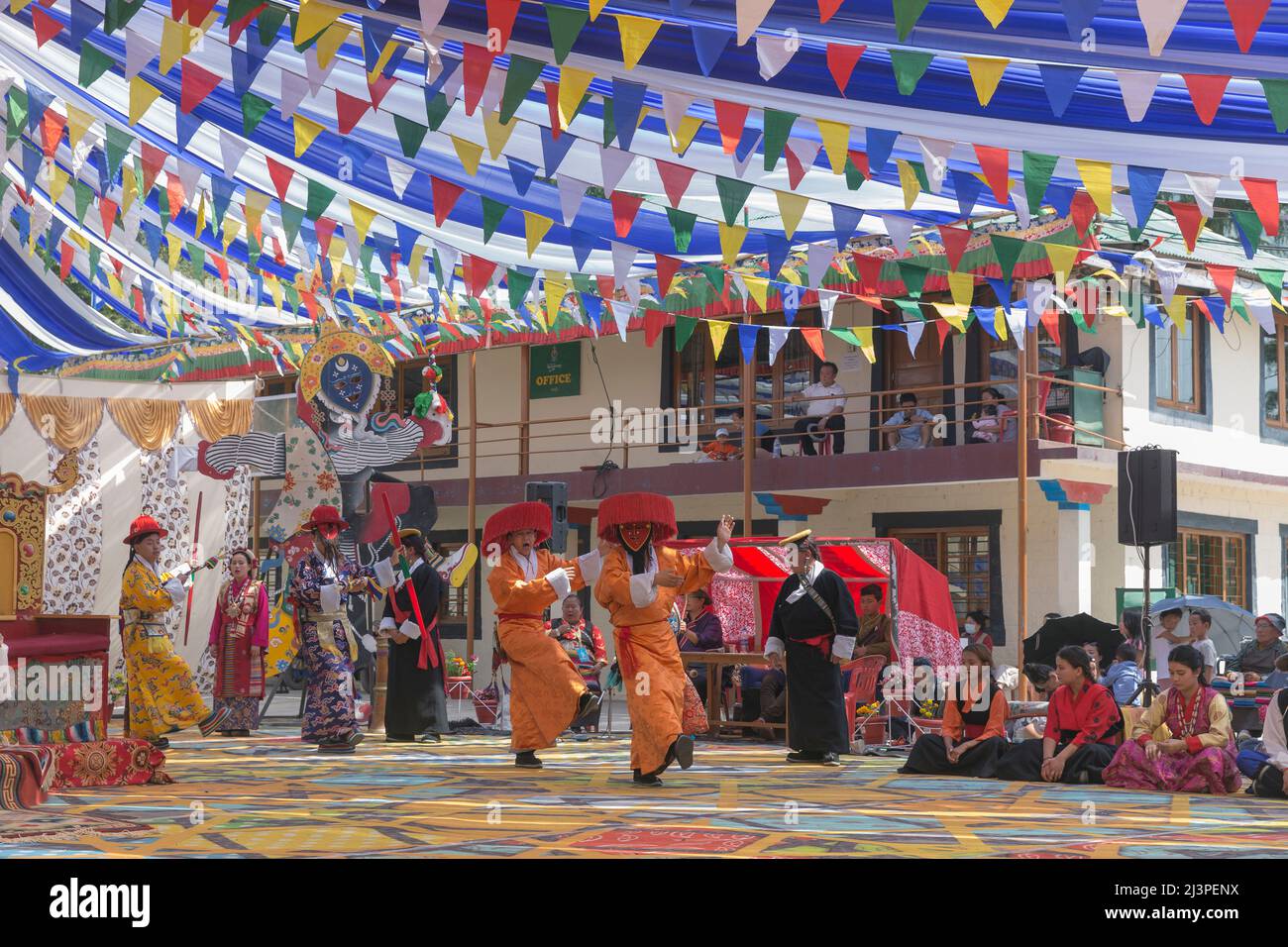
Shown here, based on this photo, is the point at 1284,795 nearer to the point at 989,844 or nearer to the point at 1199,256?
the point at 989,844

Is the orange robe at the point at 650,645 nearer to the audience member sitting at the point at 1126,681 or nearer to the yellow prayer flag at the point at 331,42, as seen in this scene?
the yellow prayer flag at the point at 331,42

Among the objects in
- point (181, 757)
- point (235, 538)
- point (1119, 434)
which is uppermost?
point (1119, 434)

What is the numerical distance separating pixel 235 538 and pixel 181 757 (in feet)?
22.4

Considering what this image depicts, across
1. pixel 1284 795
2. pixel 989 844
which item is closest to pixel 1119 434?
pixel 1284 795

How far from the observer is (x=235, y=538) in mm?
16484

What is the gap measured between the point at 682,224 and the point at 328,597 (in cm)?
361

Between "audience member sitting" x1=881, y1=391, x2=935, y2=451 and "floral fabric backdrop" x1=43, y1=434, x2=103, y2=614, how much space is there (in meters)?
7.87

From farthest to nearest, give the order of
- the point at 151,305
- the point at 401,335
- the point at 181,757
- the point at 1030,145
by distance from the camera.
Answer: the point at 401,335 → the point at 151,305 → the point at 181,757 → the point at 1030,145

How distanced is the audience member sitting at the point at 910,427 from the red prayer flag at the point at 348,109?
9.80 metres

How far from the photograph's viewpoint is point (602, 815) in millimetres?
6961

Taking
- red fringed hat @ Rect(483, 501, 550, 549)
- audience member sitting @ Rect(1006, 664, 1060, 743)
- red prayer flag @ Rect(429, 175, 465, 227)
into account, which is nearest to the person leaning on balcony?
audience member sitting @ Rect(1006, 664, 1060, 743)

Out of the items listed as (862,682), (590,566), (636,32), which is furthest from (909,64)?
(862,682)

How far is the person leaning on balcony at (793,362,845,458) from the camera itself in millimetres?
17109
